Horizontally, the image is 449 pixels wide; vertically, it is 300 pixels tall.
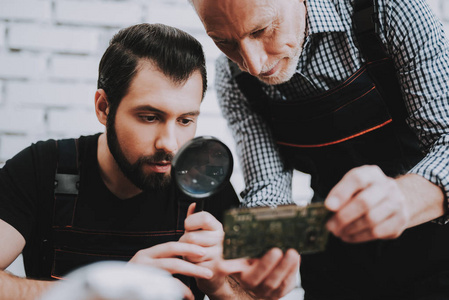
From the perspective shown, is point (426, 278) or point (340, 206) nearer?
point (340, 206)

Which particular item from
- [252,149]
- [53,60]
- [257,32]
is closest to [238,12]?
[257,32]

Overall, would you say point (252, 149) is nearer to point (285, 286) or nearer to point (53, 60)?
point (285, 286)

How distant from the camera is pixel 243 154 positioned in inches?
66.6

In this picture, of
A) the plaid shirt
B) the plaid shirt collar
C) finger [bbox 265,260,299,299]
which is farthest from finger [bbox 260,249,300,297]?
the plaid shirt collar

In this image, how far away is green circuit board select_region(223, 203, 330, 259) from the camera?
0.79m

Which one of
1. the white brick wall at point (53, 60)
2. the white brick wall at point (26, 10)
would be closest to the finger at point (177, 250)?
the white brick wall at point (53, 60)

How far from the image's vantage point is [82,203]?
1543mm

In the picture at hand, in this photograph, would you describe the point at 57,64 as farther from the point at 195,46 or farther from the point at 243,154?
the point at 243,154

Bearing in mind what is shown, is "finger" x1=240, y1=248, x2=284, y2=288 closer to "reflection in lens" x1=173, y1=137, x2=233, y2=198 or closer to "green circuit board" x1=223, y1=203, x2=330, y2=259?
"green circuit board" x1=223, y1=203, x2=330, y2=259

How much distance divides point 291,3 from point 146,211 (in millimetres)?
928

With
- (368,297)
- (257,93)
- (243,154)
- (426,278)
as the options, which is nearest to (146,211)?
(243,154)

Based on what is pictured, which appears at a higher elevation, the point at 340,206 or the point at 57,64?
the point at 57,64

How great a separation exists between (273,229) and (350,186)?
19cm

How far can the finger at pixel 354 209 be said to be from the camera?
837 mm
